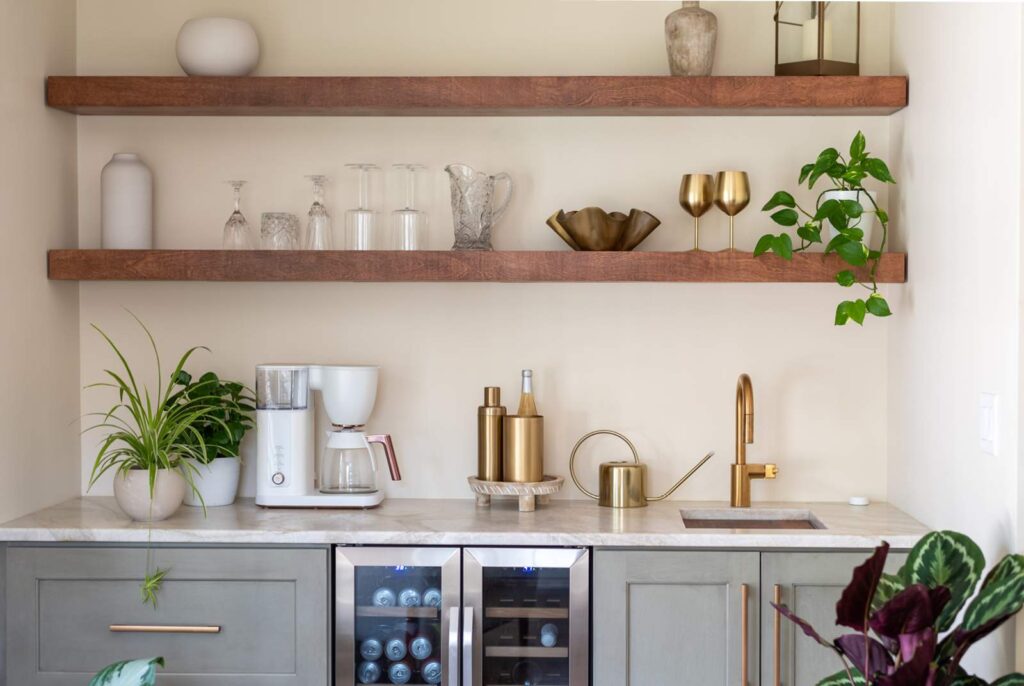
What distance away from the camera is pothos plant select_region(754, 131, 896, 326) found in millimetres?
2594

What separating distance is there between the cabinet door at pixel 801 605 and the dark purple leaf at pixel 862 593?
2.40 feet

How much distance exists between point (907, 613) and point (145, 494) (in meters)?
1.76

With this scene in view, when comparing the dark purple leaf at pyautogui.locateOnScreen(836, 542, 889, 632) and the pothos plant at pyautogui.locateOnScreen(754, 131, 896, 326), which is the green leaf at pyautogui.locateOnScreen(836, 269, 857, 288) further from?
the dark purple leaf at pyautogui.locateOnScreen(836, 542, 889, 632)

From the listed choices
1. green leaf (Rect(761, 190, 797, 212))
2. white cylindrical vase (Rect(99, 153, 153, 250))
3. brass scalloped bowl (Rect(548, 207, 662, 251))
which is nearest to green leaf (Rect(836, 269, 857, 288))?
green leaf (Rect(761, 190, 797, 212))

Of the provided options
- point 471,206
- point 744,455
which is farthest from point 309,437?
point 744,455

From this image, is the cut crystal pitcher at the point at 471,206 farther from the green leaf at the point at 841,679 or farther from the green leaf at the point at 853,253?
the green leaf at the point at 841,679

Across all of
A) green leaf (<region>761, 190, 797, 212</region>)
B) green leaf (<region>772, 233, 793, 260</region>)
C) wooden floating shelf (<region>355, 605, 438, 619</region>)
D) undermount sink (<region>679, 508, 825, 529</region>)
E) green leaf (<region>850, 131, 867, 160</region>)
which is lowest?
wooden floating shelf (<region>355, 605, 438, 619</region>)

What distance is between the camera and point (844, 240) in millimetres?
2596

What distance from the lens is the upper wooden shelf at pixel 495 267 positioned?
266 cm

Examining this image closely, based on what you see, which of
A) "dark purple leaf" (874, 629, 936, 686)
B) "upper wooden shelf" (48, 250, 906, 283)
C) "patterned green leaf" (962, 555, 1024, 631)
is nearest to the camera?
"dark purple leaf" (874, 629, 936, 686)

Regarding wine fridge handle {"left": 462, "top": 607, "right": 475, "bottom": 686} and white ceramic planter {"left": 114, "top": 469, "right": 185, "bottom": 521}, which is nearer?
wine fridge handle {"left": 462, "top": 607, "right": 475, "bottom": 686}

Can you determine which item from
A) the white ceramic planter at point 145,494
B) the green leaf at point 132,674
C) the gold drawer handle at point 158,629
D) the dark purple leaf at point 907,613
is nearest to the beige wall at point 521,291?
the white ceramic planter at point 145,494

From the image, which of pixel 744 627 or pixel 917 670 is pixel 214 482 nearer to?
pixel 744 627

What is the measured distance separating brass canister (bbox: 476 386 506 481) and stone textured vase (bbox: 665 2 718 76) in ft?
3.24
